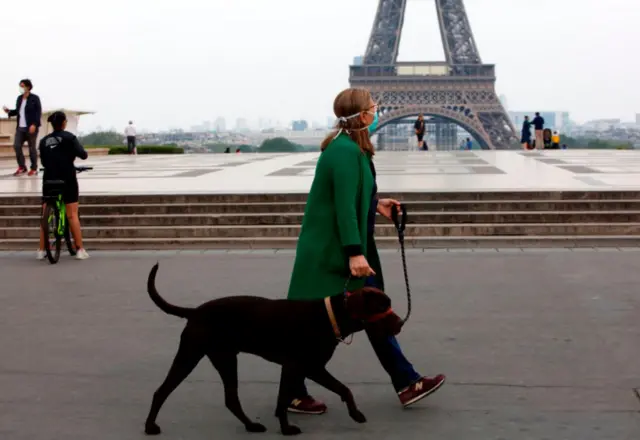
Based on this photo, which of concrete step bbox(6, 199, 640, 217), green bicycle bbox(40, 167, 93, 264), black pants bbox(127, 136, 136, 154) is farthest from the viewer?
black pants bbox(127, 136, 136, 154)

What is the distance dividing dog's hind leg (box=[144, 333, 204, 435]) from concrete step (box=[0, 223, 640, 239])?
6936 millimetres

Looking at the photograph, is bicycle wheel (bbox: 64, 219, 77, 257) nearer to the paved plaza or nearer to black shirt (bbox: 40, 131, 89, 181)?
black shirt (bbox: 40, 131, 89, 181)

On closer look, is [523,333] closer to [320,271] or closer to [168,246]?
[320,271]

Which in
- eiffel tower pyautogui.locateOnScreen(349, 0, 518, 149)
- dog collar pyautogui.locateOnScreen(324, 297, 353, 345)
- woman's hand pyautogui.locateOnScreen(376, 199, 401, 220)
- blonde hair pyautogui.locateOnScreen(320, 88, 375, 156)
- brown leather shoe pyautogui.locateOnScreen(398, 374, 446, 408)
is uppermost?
eiffel tower pyautogui.locateOnScreen(349, 0, 518, 149)

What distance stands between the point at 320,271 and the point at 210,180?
Result: 38.8 ft

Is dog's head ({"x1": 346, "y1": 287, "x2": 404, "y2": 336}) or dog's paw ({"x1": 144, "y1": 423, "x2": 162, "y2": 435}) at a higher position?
dog's head ({"x1": 346, "y1": 287, "x2": 404, "y2": 336})

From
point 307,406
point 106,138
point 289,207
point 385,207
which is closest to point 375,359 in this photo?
point 307,406

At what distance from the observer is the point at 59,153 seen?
33.3 ft

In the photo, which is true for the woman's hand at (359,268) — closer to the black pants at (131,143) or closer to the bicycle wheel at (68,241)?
the bicycle wheel at (68,241)

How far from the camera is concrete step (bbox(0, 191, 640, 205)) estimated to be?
40.0 feet

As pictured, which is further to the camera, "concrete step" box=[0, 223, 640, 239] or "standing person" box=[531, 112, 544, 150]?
"standing person" box=[531, 112, 544, 150]

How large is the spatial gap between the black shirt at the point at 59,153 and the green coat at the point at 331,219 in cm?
599

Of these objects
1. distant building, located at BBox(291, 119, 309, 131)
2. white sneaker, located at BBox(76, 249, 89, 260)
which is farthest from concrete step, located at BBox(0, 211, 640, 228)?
distant building, located at BBox(291, 119, 309, 131)

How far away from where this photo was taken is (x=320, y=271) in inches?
183
